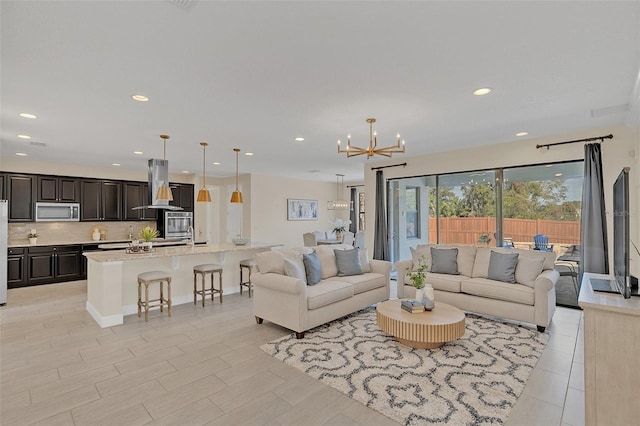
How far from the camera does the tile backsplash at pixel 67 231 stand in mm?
6785

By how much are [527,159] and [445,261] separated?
222 centimetres

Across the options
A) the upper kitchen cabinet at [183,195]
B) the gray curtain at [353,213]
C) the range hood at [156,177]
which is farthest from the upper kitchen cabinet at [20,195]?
the gray curtain at [353,213]

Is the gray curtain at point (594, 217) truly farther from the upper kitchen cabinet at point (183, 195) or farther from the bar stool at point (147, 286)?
the upper kitchen cabinet at point (183, 195)

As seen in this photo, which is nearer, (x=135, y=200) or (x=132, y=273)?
(x=132, y=273)

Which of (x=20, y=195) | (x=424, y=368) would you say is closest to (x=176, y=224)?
(x=20, y=195)

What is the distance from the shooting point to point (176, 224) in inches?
335

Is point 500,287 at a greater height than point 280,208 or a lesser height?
lesser

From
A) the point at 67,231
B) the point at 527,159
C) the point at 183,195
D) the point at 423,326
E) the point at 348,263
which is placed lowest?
the point at 423,326

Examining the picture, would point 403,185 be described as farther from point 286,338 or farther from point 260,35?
point 260,35

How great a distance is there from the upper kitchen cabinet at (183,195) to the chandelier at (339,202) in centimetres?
428

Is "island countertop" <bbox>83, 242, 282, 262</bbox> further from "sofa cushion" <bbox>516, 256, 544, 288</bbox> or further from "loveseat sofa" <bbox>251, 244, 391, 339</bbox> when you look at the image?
"sofa cushion" <bbox>516, 256, 544, 288</bbox>

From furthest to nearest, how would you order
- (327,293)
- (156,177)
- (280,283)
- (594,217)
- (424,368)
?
(156,177) → (594,217) → (327,293) → (280,283) → (424,368)

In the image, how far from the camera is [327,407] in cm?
242

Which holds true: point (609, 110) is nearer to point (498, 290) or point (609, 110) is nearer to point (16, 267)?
point (498, 290)
